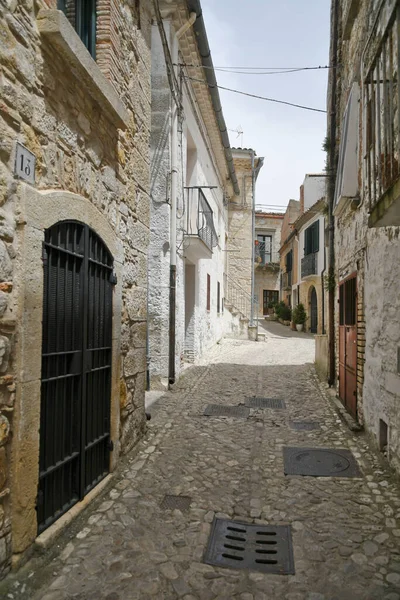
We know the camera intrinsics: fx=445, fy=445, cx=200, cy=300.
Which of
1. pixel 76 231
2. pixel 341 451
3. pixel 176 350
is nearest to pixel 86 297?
pixel 76 231

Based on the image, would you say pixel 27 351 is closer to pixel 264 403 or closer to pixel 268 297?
pixel 264 403

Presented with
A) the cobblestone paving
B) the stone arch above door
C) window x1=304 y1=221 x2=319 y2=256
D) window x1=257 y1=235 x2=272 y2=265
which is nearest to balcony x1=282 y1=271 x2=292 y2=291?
window x1=257 y1=235 x2=272 y2=265

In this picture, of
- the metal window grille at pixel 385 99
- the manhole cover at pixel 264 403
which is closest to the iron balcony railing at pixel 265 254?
the manhole cover at pixel 264 403

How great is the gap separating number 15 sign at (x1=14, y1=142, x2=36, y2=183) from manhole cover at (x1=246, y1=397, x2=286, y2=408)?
205 inches

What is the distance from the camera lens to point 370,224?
3.52 meters

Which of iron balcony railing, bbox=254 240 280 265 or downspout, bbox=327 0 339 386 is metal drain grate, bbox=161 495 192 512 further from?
iron balcony railing, bbox=254 240 280 265

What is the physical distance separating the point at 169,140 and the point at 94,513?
681cm

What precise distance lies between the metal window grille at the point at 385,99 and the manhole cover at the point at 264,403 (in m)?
3.61

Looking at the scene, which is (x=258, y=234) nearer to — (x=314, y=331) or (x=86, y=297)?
(x=314, y=331)

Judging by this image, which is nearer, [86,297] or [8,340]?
[8,340]

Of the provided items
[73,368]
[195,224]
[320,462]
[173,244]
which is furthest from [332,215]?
[73,368]

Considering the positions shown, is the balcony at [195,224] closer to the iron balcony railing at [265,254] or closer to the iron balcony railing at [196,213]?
the iron balcony railing at [196,213]

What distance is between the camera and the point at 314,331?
21.6 metres

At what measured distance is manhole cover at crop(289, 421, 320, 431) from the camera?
18.5 feet
